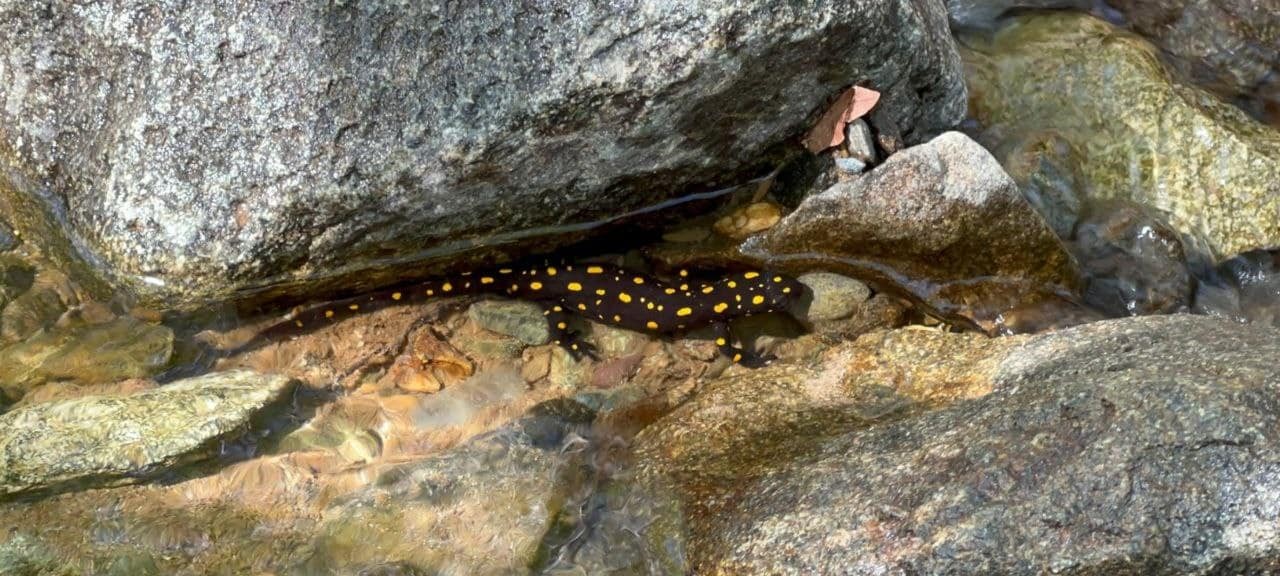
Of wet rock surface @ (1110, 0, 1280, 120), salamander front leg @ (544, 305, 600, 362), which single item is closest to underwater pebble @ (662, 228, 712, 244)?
salamander front leg @ (544, 305, 600, 362)

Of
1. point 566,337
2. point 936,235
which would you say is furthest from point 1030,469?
point 566,337

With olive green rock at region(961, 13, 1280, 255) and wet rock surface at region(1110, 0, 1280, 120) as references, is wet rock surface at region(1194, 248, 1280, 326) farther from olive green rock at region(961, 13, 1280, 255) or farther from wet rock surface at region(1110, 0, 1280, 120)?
wet rock surface at region(1110, 0, 1280, 120)

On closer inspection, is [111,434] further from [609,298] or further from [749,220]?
[749,220]

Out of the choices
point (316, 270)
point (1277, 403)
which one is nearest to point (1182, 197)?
point (1277, 403)

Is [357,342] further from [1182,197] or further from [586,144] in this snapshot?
[1182,197]

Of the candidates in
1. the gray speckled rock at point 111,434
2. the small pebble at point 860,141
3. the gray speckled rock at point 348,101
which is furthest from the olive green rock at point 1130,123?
the gray speckled rock at point 111,434

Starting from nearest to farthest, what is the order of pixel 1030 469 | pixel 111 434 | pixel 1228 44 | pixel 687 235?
pixel 1030 469 → pixel 111 434 → pixel 687 235 → pixel 1228 44
